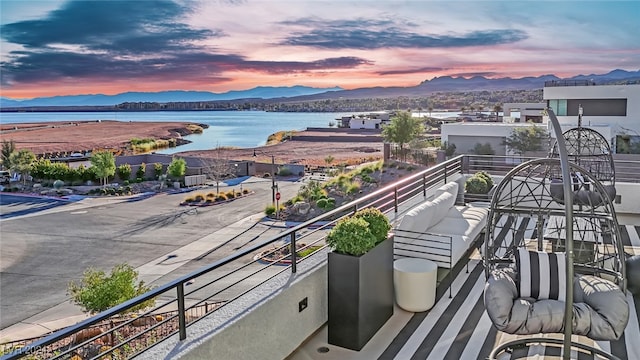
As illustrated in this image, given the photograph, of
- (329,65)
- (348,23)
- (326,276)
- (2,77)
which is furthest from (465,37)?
(2,77)

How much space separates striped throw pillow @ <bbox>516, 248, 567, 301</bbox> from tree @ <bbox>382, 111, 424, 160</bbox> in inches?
1345

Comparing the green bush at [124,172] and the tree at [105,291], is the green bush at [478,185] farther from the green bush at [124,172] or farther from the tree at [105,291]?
the green bush at [124,172]

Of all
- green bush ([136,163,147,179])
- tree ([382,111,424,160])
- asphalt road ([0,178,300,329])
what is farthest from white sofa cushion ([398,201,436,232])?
green bush ([136,163,147,179])

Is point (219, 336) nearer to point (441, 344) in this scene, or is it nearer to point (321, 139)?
point (441, 344)

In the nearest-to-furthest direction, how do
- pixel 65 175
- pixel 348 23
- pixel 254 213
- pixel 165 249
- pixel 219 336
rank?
pixel 219 336 → pixel 165 249 → pixel 254 213 → pixel 65 175 → pixel 348 23

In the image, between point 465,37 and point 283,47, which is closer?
point 465,37

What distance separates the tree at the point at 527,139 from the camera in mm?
25516

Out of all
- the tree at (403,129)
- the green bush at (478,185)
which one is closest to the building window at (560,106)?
the tree at (403,129)

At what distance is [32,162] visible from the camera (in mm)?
45406

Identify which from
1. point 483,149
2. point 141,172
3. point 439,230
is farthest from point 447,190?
point 141,172

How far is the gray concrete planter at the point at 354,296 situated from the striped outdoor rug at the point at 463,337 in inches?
10.2

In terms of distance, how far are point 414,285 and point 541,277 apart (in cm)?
126

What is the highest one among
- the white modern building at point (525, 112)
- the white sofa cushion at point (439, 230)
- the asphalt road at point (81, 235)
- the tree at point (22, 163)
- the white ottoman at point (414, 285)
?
the white modern building at point (525, 112)

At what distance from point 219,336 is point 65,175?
4607cm
